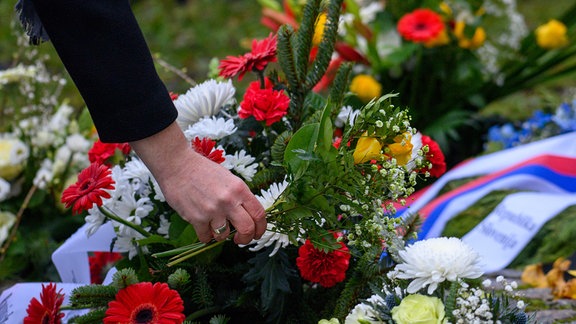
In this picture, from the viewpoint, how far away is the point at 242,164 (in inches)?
51.6

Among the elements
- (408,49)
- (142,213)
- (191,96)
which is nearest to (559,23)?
(408,49)

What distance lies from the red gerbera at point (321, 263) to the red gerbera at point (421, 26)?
158cm

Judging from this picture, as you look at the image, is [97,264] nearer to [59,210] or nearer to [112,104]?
[59,210]

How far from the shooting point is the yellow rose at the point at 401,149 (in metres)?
1.18

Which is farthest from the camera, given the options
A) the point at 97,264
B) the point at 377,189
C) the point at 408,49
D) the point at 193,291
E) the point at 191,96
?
the point at 408,49

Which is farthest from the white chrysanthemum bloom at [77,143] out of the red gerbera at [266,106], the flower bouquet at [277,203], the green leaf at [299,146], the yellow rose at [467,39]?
the yellow rose at [467,39]

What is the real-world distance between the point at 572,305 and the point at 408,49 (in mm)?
1432

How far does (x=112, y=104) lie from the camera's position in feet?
3.39

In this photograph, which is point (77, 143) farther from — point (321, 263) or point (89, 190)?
point (321, 263)

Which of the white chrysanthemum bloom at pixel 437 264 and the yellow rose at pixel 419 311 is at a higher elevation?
the white chrysanthemum bloom at pixel 437 264

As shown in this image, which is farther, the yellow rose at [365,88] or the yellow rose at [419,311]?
the yellow rose at [365,88]

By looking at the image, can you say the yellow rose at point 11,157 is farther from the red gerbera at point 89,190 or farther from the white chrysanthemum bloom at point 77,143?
the red gerbera at point 89,190

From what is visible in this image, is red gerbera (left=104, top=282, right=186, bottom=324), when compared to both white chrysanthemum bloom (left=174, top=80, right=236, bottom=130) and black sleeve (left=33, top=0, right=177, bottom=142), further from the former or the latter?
white chrysanthemum bloom (left=174, top=80, right=236, bottom=130)

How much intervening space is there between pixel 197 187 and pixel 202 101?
1.37 feet
